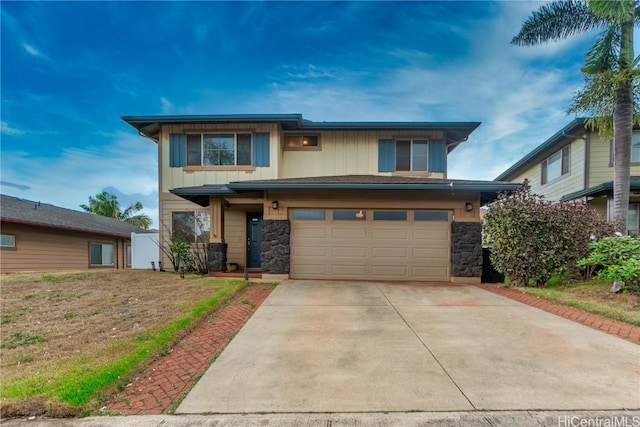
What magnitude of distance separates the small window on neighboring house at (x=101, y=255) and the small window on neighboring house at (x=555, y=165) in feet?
77.3

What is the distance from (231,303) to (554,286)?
304 inches

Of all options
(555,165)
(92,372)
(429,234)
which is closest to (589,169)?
(555,165)

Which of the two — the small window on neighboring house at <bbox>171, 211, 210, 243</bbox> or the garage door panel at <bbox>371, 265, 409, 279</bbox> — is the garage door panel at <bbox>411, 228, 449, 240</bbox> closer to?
the garage door panel at <bbox>371, 265, 409, 279</bbox>

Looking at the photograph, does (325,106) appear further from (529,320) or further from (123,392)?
(123,392)

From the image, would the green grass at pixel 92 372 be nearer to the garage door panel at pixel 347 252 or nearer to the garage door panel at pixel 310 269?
the garage door panel at pixel 310 269

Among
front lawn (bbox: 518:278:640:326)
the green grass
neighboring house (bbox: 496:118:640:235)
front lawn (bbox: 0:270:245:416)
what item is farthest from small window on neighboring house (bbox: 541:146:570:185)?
the green grass

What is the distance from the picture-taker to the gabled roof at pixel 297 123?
9812mm

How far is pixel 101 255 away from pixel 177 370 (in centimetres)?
1742

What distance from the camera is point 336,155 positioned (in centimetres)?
1062

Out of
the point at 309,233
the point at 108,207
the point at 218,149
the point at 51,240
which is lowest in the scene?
the point at 51,240

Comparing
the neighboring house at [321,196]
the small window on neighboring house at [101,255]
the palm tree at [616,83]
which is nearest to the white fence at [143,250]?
the neighboring house at [321,196]

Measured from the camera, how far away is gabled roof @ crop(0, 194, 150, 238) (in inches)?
469

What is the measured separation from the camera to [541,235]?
707 cm

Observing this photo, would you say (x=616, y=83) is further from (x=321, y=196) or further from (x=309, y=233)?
(x=309, y=233)
